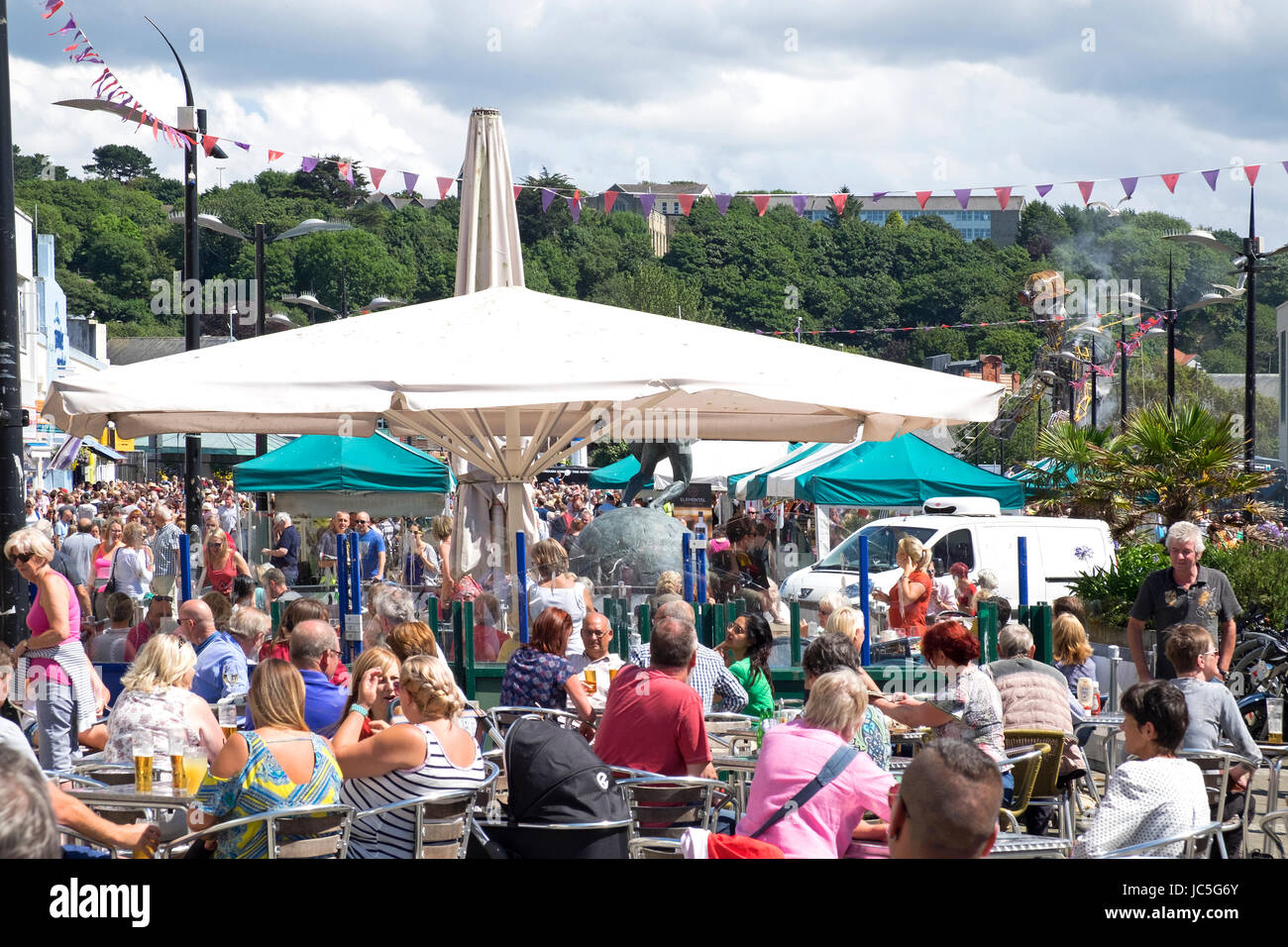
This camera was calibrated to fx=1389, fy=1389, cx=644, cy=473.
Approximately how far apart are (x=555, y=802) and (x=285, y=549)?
38.0ft

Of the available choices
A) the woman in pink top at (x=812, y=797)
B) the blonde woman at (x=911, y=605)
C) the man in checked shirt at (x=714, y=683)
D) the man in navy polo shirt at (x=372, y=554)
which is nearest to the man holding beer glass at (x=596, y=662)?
the man in checked shirt at (x=714, y=683)

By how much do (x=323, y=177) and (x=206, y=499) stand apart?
3438 cm

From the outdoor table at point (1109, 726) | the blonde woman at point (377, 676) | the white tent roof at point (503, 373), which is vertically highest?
the white tent roof at point (503, 373)

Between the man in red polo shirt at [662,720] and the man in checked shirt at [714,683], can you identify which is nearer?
the man in red polo shirt at [662,720]

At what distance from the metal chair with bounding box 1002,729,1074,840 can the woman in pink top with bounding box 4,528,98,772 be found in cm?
447

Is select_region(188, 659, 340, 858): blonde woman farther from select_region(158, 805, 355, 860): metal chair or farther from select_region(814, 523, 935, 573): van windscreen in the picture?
select_region(814, 523, 935, 573): van windscreen

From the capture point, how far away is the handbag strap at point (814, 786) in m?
4.30

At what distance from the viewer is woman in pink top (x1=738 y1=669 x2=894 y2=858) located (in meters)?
4.33

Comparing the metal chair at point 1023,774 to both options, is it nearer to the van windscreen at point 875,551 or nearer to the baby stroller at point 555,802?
the baby stroller at point 555,802

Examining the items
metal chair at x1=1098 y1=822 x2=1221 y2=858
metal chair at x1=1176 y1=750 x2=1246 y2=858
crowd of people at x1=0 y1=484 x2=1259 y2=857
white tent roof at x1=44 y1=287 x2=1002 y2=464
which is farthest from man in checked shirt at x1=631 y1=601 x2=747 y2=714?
metal chair at x1=1098 y1=822 x2=1221 y2=858

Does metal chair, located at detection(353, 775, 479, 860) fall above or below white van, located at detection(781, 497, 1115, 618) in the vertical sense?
below

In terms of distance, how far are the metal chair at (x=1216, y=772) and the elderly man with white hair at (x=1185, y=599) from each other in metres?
1.92
